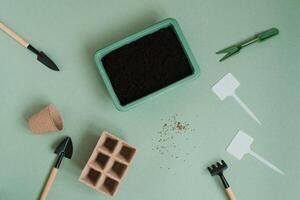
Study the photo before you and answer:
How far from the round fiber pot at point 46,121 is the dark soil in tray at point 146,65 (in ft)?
0.49

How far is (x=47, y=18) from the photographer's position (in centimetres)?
85

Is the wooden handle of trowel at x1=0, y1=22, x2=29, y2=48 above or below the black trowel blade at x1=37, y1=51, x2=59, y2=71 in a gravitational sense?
above

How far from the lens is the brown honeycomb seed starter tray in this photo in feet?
2.51

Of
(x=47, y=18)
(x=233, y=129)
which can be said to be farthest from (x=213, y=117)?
(x=47, y=18)

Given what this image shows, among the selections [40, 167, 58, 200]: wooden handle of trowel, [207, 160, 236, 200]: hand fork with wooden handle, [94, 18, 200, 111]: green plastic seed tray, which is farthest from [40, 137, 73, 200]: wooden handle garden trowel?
[207, 160, 236, 200]: hand fork with wooden handle

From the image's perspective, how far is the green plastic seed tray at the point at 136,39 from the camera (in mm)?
775

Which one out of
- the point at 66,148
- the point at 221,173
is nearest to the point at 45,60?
the point at 66,148

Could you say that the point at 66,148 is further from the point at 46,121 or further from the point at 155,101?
the point at 155,101

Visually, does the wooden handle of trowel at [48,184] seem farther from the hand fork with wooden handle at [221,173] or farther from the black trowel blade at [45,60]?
the hand fork with wooden handle at [221,173]

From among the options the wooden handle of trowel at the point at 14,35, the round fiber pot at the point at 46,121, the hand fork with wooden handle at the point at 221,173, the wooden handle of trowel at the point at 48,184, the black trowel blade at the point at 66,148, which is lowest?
the wooden handle of trowel at the point at 48,184

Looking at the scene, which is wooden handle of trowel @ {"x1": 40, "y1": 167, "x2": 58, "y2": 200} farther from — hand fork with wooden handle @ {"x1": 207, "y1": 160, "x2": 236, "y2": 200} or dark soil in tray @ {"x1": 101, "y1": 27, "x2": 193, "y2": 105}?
hand fork with wooden handle @ {"x1": 207, "y1": 160, "x2": 236, "y2": 200}

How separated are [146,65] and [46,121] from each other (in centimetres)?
25

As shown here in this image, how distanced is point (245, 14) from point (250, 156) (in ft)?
1.08

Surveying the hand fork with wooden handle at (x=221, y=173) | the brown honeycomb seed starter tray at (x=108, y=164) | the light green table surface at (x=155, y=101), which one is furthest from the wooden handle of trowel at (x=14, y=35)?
the hand fork with wooden handle at (x=221, y=173)
